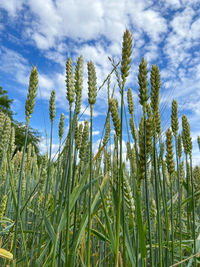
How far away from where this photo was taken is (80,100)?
107cm

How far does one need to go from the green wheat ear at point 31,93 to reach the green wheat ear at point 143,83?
0.53m

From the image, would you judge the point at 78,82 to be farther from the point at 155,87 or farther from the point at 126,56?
the point at 155,87

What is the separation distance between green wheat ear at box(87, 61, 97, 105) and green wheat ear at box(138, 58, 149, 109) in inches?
8.7

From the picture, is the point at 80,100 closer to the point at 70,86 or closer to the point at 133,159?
the point at 70,86

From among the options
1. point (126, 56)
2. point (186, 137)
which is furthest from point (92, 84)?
point (186, 137)

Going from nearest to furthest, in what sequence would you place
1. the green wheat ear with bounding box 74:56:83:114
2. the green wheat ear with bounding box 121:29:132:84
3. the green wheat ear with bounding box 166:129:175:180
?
the green wheat ear with bounding box 121:29:132:84
the green wheat ear with bounding box 74:56:83:114
the green wheat ear with bounding box 166:129:175:180

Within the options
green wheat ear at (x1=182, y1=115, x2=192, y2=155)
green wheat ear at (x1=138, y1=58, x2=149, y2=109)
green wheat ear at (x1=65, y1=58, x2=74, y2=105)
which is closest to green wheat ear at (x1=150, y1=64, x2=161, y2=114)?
green wheat ear at (x1=138, y1=58, x2=149, y2=109)

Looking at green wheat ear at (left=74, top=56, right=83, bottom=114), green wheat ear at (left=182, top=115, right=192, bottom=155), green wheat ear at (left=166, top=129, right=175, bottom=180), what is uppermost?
green wheat ear at (left=74, top=56, right=83, bottom=114)

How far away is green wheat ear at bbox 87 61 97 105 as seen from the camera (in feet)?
3.23

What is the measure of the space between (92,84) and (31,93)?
1.03 ft

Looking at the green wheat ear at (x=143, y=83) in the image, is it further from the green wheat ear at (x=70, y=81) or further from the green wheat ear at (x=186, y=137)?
the green wheat ear at (x=186, y=137)

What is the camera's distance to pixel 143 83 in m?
0.93

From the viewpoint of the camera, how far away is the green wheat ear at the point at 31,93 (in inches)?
39.9

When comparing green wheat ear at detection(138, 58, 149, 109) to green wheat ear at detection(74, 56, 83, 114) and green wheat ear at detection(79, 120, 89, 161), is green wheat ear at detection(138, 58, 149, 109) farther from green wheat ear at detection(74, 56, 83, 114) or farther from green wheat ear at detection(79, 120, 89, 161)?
green wheat ear at detection(79, 120, 89, 161)
